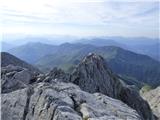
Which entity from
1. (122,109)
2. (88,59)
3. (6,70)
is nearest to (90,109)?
(122,109)

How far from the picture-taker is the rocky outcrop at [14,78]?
38.3m

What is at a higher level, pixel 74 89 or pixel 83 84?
pixel 74 89

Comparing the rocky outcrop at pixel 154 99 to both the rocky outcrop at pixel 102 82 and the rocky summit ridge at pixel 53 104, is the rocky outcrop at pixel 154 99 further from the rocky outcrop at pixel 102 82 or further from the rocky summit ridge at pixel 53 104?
the rocky summit ridge at pixel 53 104

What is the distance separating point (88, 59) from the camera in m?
60.7

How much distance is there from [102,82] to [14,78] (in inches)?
790

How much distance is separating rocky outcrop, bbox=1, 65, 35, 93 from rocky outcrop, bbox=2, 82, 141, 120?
4.24 m

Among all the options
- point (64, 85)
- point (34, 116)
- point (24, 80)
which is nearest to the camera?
point (34, 116)

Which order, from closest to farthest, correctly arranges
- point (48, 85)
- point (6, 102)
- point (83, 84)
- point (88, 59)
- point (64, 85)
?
point (6, 102)
point (48, 85)
point (64, 85)
point (83, 84)
point (88, 59)

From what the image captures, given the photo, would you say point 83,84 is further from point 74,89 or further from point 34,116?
point 34,116

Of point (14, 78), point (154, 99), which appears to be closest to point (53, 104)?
point (14, 78)

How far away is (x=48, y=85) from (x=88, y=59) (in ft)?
84.2

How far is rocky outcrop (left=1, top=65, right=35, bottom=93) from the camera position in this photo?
126 feet

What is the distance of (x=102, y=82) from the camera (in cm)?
5816

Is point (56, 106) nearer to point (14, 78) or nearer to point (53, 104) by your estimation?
point (53, 104)
